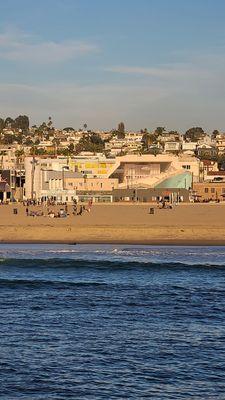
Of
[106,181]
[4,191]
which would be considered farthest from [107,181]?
[4,191]

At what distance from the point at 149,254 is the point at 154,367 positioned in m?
24.7

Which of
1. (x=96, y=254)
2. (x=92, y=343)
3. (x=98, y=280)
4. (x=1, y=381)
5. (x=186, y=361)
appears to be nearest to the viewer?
(x=1, y=381)

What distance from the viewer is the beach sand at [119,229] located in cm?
5319

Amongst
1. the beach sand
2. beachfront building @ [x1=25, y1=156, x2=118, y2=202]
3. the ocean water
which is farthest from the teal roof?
the ocean water

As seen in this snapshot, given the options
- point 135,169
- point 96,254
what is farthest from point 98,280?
point 135,169

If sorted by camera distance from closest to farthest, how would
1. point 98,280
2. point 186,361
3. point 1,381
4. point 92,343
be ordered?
point 1,381 < point 186,361 < point 92,343 < point 98,280

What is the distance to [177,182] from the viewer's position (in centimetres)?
Result: 10975

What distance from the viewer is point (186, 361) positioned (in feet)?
69.1

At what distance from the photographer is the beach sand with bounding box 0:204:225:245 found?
53188 millimetres

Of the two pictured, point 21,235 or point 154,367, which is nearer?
point 154,367

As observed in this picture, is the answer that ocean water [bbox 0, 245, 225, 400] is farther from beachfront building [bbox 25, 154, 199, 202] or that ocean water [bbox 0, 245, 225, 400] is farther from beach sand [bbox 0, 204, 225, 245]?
beachfront building [bbox 25, 154, 199, 202]

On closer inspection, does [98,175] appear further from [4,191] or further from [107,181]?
[4,191]

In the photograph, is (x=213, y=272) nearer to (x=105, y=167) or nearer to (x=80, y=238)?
(x=80, y=238)

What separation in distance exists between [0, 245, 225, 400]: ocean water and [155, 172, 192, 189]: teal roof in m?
Answer: 68.1
